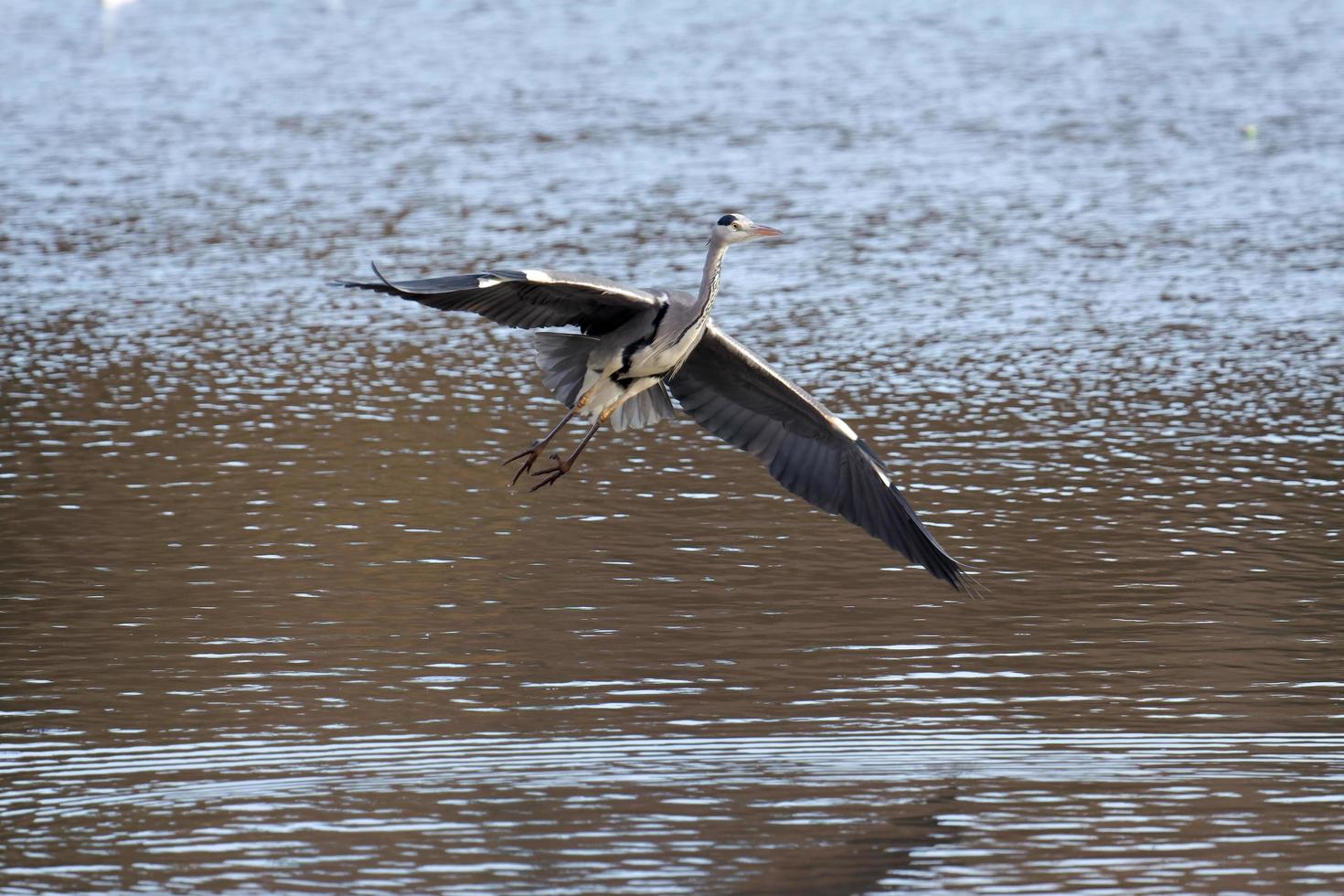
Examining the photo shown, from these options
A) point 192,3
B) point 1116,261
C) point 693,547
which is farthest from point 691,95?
point 693,547

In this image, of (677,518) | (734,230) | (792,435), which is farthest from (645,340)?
(677,518)

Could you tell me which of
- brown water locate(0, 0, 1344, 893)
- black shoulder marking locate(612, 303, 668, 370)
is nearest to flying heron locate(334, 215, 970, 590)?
black shoulder marking locate(612, 303, 668, 370)

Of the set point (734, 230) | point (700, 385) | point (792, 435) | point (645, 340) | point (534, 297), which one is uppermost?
point (734, 230)

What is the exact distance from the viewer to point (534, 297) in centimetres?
1002

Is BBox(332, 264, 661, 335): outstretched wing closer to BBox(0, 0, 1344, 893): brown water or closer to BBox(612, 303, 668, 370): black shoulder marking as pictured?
BBox(612, 303, 668, 370): black shoulder marking

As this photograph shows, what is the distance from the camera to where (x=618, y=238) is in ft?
64.3

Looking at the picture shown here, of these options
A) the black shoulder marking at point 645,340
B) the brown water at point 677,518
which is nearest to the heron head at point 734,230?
the black shoulder marking at point 645,340

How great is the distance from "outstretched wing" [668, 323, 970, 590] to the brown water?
65cm

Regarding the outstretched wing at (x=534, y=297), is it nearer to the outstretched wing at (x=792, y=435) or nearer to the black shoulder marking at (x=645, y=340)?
the black shoulder marking at (x=645, y=340)

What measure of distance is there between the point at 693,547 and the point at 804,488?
146 centimetres

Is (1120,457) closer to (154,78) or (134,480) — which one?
(134,480)

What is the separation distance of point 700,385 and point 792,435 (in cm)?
54

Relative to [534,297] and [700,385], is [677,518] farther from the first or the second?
[534,297]

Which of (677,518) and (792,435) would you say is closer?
(792,435)
